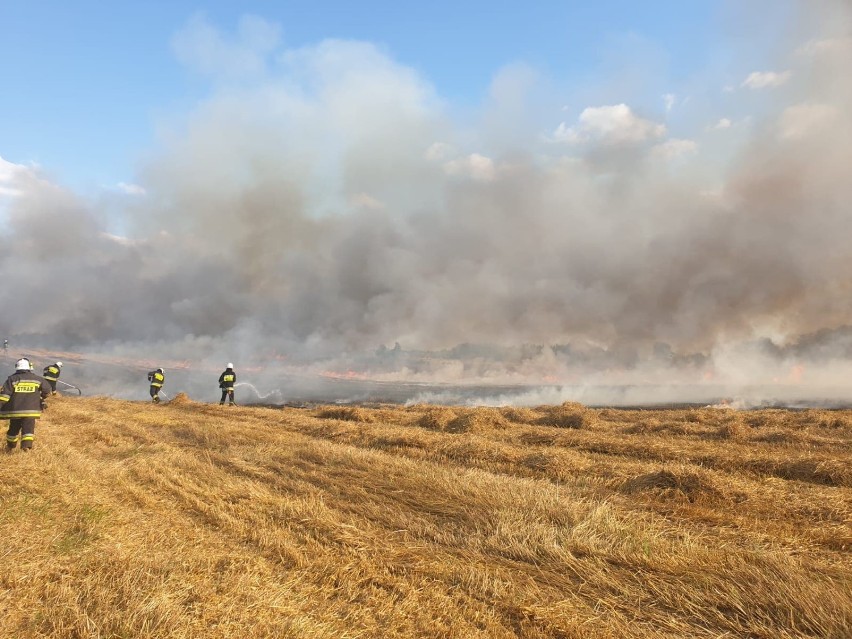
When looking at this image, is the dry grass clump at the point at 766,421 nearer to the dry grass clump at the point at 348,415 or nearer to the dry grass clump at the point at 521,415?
the dry grass clump at the point at 521,415

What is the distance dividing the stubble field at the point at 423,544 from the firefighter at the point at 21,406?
772 mm

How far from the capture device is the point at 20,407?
1309 centimetres

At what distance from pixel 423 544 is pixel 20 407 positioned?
1296 cm

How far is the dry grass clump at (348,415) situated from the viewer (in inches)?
861

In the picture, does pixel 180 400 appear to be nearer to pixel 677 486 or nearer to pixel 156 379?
pixel 156 379

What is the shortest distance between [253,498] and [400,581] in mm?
4274

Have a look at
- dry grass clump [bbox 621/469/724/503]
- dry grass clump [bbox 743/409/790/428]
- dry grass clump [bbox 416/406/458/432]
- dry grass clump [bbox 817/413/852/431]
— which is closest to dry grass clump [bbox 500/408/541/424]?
dry grass clump [bbox 416/406/458/432]

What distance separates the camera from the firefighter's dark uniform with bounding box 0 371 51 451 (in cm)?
1295

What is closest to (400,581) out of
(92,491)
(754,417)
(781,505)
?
(92,491)

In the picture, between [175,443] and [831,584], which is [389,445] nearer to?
[175,443]

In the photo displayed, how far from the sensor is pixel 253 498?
860cm

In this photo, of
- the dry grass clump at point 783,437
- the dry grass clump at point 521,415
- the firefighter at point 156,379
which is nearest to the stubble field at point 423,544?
the dry grass clump at point 783,437

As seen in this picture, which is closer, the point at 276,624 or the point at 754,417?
the point at 276,624

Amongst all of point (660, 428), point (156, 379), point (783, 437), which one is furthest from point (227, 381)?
point (783, 437)
